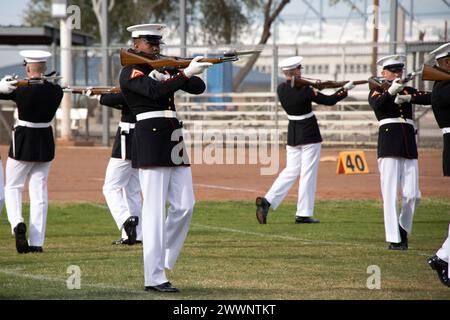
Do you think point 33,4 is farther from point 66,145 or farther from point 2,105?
point 66,145

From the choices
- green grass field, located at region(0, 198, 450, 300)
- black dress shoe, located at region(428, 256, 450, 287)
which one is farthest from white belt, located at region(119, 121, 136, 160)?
black dress shoe, located at region(428, 256, 450, 287)

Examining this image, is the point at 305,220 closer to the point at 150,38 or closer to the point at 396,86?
the point at 396,86

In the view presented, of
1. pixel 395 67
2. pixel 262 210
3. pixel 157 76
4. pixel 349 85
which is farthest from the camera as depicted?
pixel 262 210

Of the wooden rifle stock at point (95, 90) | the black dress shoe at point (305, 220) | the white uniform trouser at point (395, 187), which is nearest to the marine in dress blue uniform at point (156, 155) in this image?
the wooden rifle stock at point (95, 90)

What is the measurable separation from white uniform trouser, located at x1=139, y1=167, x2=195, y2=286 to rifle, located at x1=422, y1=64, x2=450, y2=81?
223 cm

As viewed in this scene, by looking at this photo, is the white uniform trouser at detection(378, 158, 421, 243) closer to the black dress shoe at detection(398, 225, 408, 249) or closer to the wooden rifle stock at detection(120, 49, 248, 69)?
the black dress shoe at detection(398, 225, 408, 249)

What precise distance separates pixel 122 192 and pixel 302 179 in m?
2.95

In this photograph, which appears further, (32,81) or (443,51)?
(32,81)

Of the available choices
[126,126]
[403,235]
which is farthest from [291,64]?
[403,235]

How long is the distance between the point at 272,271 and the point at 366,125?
60.6 ft

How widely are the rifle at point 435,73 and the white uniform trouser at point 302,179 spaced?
16.4 ft

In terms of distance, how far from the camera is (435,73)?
336 inches

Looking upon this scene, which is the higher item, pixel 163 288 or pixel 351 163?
pixel 163 288

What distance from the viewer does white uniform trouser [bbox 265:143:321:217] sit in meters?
13.4
